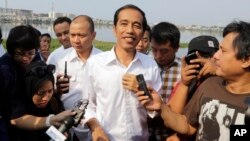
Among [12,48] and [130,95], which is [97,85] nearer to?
[130,95]

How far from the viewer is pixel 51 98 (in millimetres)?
2883

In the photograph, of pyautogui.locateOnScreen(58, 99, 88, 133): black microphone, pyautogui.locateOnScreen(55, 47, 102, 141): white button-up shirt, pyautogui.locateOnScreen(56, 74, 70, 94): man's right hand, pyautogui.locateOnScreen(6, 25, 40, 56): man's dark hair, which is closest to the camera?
pyautogui.locateOnScreen(58, 99, 88, 133): black microphone

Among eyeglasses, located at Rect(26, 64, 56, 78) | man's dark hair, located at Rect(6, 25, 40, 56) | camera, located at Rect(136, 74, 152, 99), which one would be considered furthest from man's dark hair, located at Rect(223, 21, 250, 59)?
man's dark hair, located at Rect(6, 25, 40, 56)

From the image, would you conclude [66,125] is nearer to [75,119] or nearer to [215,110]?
[75,119]

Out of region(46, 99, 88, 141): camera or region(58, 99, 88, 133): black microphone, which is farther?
region(58, 99, 88, 133): black microphone

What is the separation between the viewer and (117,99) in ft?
8.38

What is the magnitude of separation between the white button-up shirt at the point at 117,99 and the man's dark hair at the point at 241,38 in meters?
0.78

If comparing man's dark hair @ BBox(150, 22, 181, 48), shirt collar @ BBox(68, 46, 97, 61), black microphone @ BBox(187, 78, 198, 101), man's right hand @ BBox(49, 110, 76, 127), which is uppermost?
man's dark hair @ BBox(150, 22, 181, 48)

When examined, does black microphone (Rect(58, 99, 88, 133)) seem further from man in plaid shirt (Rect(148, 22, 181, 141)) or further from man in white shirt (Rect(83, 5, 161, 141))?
man in plaid shirt (Rect(148, 22, 181, 141))

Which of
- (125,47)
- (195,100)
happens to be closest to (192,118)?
(195,100)

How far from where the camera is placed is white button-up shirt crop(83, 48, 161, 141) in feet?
8.38

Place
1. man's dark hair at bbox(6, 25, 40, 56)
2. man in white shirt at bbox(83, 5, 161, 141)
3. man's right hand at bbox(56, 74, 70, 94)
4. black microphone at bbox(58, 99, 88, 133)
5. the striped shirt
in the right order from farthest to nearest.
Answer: the striped shirt, man's right hand at bbox(56, 74, 70, 94), man's dark hair at bbox(6, 25, 40, 56), man in white shirt at bbox(83, 5, 161, 141), black microphone at bbox(58, 99, 88, 133)

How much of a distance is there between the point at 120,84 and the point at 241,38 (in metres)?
0.92

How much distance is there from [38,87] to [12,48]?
15.8 inches
